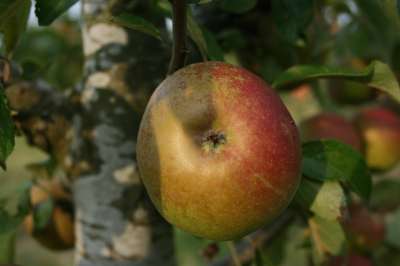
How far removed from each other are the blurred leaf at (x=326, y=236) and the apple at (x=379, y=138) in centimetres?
71


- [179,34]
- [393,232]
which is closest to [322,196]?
[179,34]

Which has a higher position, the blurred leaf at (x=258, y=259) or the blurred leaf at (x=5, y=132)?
the blurred leaf at (x=5, y=132)

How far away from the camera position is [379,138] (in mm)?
1535

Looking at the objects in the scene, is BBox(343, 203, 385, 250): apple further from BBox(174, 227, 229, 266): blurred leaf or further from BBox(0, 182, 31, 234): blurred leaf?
BBox(0, 182, 31, 234): blurred leaf

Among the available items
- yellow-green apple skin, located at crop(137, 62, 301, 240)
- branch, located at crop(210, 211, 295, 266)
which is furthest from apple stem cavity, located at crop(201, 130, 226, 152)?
branch, located at crop(210, 211, 295, 266)

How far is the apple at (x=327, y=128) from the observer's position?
140cm

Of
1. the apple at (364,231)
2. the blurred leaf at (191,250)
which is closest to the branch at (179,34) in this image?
the blurred leaf at (191,250)

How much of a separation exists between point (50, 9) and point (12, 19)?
3.7 inches

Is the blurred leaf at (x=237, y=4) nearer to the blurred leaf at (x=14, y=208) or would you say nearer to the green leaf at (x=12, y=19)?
the green leaf at (x=12, y=19)

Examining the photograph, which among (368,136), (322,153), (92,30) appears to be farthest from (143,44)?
(368,136)

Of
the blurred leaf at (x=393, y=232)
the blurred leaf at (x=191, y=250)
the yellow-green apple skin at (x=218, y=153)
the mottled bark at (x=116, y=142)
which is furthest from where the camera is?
the blurred leaf at (x=393, y=232)

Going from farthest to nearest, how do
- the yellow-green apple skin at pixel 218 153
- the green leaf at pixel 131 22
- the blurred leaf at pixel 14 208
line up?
1. the blurred leaf at pixel 14 208
2. the green leaf at pixel 131 22
3. the yellow-green apple skin at pixel 218 153

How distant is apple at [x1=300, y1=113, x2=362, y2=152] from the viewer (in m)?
1.40

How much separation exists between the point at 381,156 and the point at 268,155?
1.13 metres
